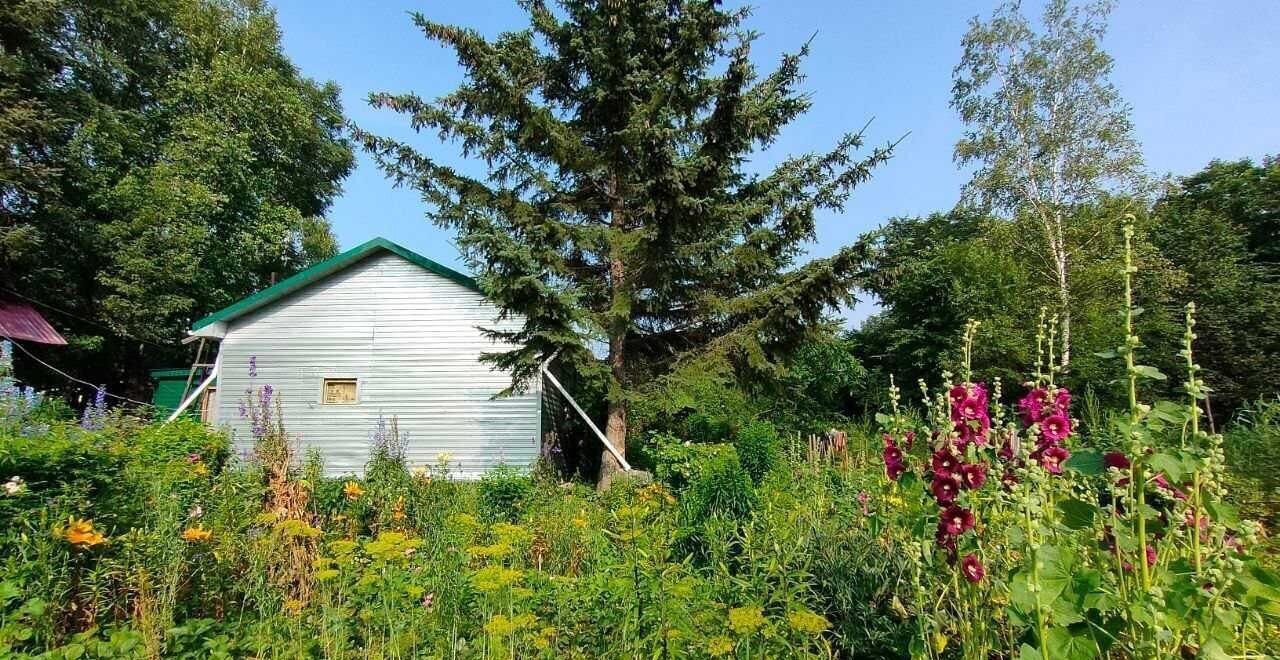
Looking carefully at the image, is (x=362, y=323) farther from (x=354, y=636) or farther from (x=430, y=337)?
(x=354, y=636)

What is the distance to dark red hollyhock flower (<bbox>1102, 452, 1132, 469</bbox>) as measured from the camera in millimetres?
1311

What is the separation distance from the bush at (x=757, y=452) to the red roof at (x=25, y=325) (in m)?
16.5

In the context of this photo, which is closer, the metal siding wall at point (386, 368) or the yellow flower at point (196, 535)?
the yellow flower at point (196, 535)

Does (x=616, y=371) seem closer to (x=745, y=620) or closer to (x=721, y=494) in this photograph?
(x=721, y=494)

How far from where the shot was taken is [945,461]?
1.54 metres

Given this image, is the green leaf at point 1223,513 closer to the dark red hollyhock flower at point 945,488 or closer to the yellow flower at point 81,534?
the dark red hollyhock flower at point 945,488

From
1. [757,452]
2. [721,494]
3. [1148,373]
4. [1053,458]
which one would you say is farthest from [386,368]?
[1148,373]

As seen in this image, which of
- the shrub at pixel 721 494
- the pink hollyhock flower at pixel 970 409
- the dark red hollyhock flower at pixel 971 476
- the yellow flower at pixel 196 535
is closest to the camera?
the dark red hollyhock flower at pixel 971 476


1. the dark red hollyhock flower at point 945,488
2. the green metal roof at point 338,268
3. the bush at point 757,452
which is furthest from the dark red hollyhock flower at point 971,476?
the green metal roof at point 338,268

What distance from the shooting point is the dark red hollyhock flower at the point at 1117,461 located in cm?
131

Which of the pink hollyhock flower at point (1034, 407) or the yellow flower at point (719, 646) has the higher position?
the pink hollyhock flower at point (1034, 407)

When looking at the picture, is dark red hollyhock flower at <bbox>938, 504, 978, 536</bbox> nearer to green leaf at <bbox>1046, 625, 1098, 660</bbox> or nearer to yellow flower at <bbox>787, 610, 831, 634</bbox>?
green leaf at <bbox>1046, 625, 1098, 660</bbox>

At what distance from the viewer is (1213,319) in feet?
51.7

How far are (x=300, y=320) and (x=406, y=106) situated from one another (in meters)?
4.51
